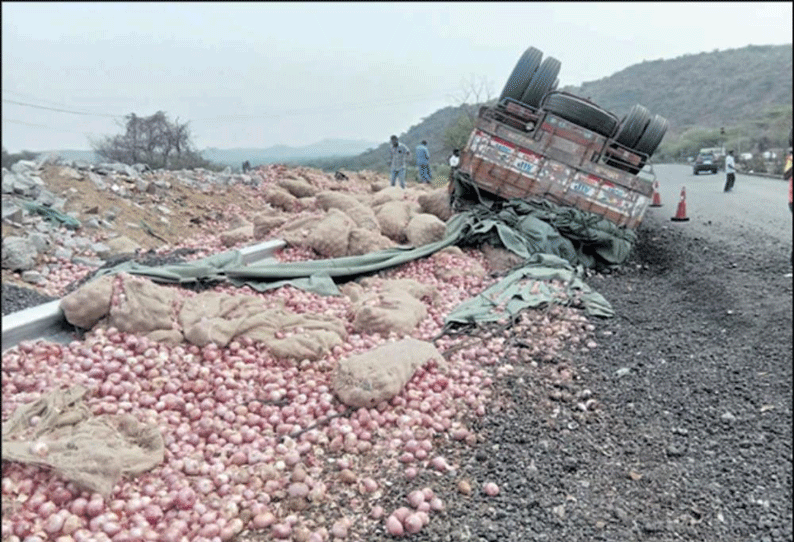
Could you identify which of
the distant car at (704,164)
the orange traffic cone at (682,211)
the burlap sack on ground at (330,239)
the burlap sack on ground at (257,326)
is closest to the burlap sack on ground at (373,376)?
the burlap sack on ground at (257,326)

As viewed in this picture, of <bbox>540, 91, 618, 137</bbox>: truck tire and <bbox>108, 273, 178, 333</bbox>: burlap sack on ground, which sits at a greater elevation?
<bbox>540, 91, 618, 137</bbox>: truck tire

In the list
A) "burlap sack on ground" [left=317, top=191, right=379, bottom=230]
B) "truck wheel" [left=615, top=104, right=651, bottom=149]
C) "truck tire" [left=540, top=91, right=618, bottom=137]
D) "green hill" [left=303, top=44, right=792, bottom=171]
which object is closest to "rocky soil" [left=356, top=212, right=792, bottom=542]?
"truck wheel" [left=615, top=104, right=651, bottom=149]

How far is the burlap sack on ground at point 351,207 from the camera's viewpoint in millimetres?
6203

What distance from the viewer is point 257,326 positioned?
3420mm

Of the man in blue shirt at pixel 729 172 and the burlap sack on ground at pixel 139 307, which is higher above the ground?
the man in blue shirt at pixel 729 172

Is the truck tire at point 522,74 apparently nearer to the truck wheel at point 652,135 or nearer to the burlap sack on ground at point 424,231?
the truck wheel at point 652,135

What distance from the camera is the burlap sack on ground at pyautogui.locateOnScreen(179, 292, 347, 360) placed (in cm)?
324

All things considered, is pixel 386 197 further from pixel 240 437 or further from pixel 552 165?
pixel 240 437

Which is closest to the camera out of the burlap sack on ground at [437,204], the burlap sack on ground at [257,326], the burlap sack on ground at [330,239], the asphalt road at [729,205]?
the burlap sack on ground at [257,326]

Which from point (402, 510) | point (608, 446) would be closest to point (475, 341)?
point (608, 446)

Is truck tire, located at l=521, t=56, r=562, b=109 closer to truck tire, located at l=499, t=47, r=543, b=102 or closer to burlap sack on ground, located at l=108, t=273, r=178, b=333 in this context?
truck tire, located at l=499, t=47, r=543, b=102

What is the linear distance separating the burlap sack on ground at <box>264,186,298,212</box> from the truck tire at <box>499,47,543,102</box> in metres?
4.34

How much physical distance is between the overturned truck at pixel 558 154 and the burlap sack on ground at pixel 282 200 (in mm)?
3882

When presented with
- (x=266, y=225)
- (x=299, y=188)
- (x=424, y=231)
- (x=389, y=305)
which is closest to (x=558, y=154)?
(x=424, y=231)
